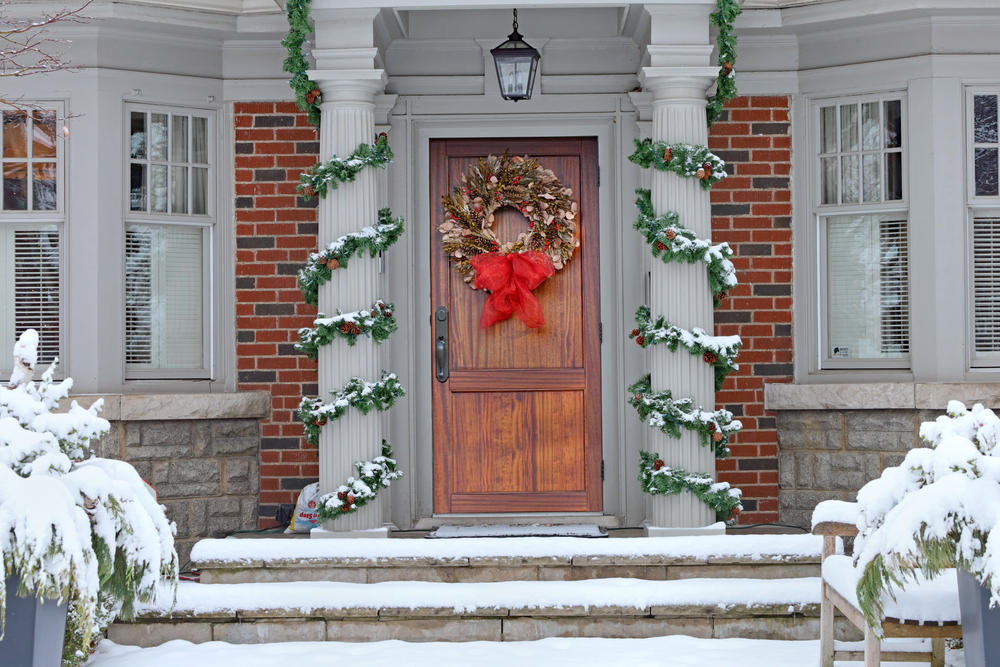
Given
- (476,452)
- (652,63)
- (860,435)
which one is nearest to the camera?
(652,63)

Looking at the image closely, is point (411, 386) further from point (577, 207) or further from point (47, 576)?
point (47, 576)

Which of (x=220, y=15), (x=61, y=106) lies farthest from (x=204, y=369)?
(x=220, y=15)

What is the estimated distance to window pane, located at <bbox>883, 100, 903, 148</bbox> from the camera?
527 centimetres

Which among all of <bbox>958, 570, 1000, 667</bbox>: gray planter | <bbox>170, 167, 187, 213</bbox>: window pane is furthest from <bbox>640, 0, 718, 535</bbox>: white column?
<bbox>170, 167, 187, 213</bbox>: window pane

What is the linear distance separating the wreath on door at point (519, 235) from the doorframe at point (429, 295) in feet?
0.60

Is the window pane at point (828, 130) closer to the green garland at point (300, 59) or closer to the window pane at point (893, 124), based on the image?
the window pane at point (893, 124)

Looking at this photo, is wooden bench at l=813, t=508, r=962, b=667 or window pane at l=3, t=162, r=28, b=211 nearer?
wooden bench at l=813, t=508, r=962, b=667

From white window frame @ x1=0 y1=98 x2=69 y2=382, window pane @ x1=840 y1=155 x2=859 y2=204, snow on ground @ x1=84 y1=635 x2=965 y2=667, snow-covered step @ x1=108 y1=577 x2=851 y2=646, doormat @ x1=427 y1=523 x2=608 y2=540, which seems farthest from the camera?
window pane @ x1=840 y1=155 x2=859 y2=204

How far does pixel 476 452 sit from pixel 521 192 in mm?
1608

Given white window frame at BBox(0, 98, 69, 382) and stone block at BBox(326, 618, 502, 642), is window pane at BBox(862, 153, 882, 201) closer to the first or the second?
stone block at BBox(326, 618, 502, 642)

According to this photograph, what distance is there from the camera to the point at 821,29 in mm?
5293

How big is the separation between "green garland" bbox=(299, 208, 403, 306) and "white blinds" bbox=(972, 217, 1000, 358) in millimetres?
3292

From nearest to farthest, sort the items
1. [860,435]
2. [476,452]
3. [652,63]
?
[652,63], [860,435], [476,452]

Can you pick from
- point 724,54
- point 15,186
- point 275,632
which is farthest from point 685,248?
point 15,186
